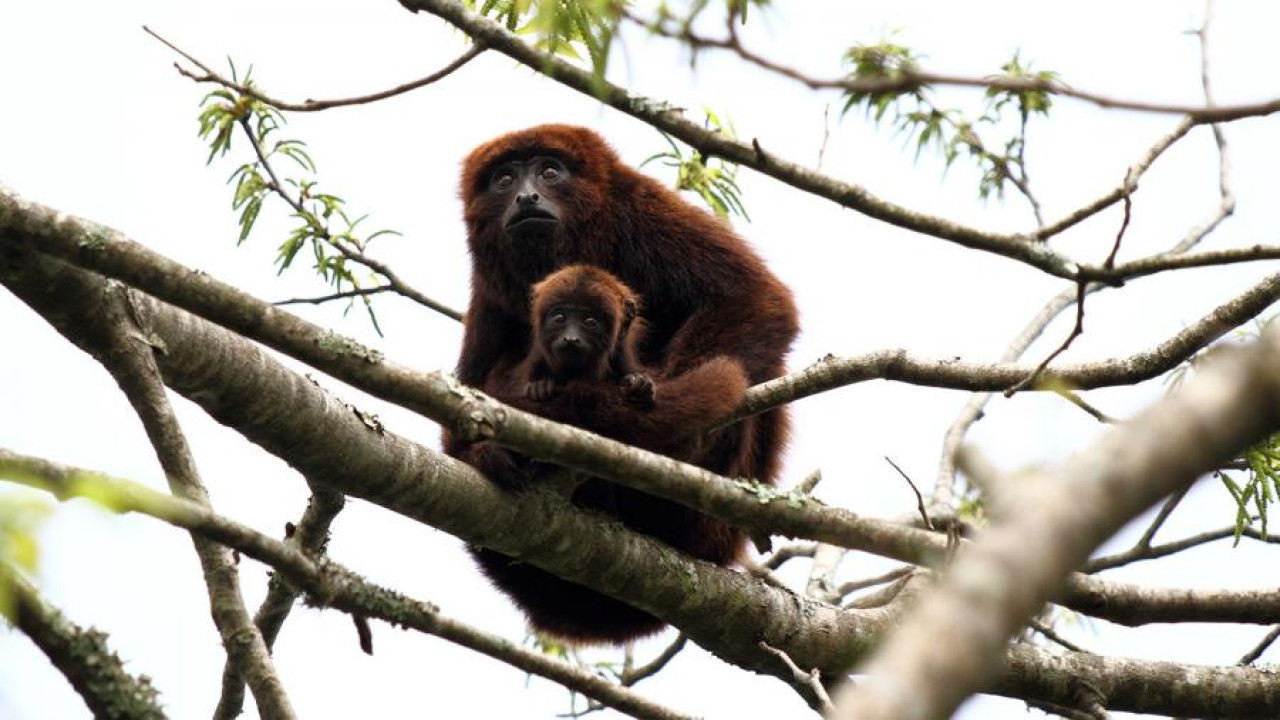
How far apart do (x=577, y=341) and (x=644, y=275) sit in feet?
3.82

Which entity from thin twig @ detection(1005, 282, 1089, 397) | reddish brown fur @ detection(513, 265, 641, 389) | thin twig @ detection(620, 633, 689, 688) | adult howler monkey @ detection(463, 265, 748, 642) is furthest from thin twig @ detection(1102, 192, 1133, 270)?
thin twig @ detection(620, 633, 689, 688)

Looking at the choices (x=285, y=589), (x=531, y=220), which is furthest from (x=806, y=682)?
(x=531, y=220)

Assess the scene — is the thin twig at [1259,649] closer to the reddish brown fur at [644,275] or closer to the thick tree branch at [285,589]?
the reddish brown fur at [644,275]

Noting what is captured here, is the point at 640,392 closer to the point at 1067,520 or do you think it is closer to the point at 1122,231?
the point at 1122,231

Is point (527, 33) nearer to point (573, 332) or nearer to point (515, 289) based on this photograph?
point (573, 332)

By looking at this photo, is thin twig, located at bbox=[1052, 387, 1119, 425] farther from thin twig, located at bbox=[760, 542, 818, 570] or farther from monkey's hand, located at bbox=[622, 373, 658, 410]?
thin twig, located at bbox=[760, 542, 818, 570]

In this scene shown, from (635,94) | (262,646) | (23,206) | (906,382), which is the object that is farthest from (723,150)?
(262,646)

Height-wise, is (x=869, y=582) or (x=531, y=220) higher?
(x=531, y=220)

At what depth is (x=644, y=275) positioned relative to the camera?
6.68 m

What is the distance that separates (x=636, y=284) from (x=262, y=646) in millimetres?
2880

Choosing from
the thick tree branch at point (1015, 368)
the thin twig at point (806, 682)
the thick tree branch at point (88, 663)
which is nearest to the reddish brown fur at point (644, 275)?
the thin twig at point (806, 682)

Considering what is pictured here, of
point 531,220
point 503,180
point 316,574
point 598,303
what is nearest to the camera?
point 316,574

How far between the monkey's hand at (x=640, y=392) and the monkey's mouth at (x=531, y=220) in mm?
1775

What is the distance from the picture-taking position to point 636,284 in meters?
6.71
